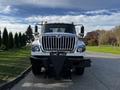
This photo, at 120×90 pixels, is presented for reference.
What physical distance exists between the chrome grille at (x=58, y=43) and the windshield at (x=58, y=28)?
5.91 ft

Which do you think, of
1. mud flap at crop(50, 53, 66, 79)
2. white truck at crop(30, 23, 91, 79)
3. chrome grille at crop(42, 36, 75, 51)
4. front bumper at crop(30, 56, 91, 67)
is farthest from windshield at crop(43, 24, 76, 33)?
mud flap at crop(50, 53, 66, 79)

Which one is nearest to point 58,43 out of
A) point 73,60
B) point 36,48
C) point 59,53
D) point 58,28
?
point 59,53

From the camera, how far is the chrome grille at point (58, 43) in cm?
1616

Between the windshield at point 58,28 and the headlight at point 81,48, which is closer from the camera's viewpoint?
the headlight at point 81,48

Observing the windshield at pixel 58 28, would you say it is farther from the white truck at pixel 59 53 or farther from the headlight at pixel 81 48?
the headlight at pixel 81 48

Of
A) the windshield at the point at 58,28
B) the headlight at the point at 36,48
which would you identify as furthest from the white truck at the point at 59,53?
the windshield at the point at 58,28

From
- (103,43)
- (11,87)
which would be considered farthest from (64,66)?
(103,43)

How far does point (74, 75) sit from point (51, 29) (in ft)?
8.67

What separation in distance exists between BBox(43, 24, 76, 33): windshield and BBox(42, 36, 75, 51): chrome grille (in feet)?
5.91

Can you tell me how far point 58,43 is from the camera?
16250 mm

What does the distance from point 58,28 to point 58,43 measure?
7.53ft

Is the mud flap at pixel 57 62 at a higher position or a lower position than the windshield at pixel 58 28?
lower

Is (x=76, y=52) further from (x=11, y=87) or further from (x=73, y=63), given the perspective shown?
(x=11, y=87)

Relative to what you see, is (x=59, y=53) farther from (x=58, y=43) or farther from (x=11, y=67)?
(x=11, y=67)
